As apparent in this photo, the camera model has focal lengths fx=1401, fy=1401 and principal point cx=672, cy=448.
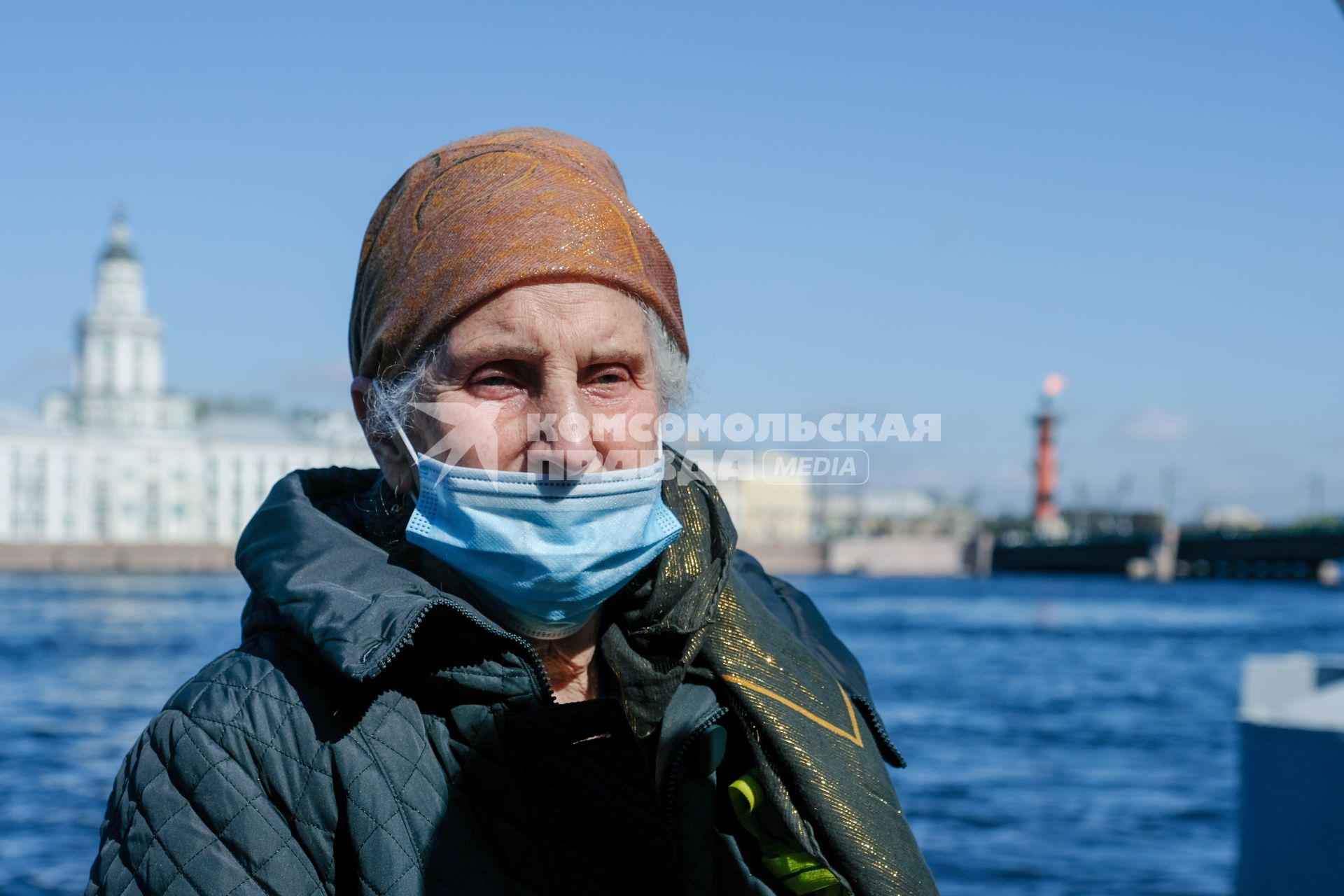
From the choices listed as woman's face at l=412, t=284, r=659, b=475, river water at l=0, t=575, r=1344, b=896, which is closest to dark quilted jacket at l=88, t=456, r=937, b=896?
woman's face at l=412, t=284, r=659, b=475

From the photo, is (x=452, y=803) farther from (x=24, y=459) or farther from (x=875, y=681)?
(x=24, y=459)

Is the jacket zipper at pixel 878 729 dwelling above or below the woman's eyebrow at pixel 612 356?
below

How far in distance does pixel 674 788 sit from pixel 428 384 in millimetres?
402

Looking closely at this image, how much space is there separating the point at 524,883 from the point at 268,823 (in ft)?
0.71

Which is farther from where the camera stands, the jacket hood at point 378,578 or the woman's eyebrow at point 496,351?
the woman's eyebrow at point 496,351

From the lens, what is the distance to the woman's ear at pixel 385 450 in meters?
1.26

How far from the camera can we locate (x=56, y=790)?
11469 millimetres

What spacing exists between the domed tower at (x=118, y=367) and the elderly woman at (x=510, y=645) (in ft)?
224

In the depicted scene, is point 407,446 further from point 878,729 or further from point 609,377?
point 878,729

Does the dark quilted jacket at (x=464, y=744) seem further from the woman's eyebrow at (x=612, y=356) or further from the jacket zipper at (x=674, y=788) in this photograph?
the woman's eyebrow at (x=612, y=356)

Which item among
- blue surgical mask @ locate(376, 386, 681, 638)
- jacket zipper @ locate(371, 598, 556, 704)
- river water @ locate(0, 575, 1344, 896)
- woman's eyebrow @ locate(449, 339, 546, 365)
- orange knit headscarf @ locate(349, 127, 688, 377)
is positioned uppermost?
orange knit headscarf @ locate(349, 127, 688, 377)

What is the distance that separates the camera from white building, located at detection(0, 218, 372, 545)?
58.9 metres

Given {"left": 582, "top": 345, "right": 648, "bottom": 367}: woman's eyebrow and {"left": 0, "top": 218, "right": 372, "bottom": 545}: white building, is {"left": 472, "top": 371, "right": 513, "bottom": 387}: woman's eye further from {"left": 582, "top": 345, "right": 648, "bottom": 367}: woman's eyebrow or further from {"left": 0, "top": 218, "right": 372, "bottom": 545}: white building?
{"left": 0, "top": 218, "right": 372, "bottom": 545}: white building

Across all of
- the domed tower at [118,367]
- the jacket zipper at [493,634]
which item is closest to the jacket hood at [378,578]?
the jacket zipper at [493,634]
